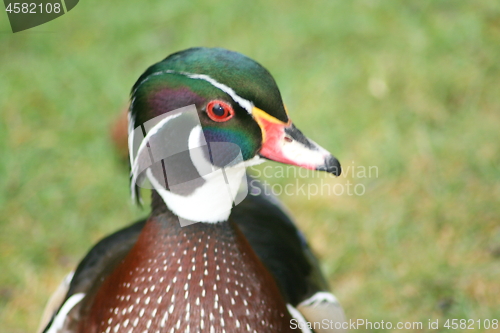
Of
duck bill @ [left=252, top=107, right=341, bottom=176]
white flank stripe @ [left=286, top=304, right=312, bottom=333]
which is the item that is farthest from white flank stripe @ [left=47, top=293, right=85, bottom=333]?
duck bill @ [left=252, top=107, right=341, bottom=176]

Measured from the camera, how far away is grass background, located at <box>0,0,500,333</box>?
→ 1700 millimetres

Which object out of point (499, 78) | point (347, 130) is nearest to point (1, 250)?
point (347, 130)

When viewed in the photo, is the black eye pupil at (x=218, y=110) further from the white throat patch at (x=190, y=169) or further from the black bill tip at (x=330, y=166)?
the black bill tip at (x=330, y=166)

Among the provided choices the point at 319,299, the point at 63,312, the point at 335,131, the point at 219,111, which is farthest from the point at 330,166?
the point at 335,131

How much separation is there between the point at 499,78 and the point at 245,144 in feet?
5.56

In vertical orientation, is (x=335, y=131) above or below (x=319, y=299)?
above

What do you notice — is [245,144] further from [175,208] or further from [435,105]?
[435,105]

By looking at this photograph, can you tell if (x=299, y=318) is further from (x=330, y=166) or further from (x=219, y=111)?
(x=219, y=111)

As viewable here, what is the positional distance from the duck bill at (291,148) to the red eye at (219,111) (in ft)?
0.18

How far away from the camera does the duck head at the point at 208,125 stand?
0.88 metres

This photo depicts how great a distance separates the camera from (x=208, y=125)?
0.91 metres

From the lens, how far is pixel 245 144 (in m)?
0.93

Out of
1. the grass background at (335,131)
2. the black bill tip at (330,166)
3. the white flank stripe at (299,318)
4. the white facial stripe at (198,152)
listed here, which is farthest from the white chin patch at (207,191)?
the grass background at (335,131)

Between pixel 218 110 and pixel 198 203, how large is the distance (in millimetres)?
198
